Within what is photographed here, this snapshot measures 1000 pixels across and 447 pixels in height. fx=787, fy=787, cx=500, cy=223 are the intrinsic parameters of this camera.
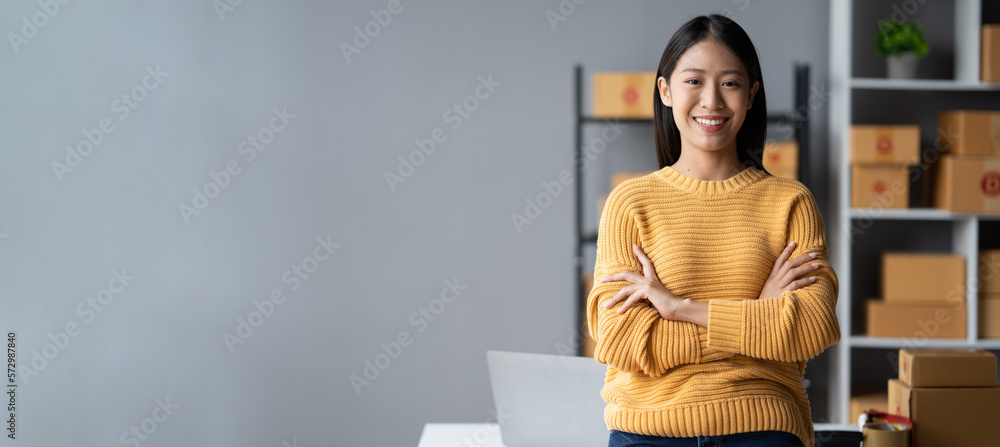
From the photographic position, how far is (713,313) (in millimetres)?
1152

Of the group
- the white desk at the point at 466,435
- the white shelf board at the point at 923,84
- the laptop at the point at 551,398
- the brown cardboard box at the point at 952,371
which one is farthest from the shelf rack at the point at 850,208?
the laptop at the point at 551,398

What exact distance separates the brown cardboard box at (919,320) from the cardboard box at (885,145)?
1.78 ft

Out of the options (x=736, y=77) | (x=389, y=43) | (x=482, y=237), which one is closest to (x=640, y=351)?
(x=736, y=77)

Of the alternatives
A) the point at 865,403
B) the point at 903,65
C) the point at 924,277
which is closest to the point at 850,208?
the point at 924,277

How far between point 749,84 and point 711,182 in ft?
0.54

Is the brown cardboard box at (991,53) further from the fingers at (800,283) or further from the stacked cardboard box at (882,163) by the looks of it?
the fingers at (800,283)

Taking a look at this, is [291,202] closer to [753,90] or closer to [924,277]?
[753,90]

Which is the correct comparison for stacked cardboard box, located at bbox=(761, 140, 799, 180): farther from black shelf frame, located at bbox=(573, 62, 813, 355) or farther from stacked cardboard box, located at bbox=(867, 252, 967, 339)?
stacked cardboard box, located at bbox=(867, 252, 967, 339)

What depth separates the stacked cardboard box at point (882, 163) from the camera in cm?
293

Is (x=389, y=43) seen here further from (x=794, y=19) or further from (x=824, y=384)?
(x=824, y=384)

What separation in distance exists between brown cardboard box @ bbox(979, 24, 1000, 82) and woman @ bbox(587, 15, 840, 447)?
2.18 metres

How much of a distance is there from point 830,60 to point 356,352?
7.44 ft

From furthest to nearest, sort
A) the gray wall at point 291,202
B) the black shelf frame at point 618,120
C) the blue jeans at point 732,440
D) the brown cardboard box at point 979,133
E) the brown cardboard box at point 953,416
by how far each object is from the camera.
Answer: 1. the gray wall at point 291,202
2. the black shelf frame at point 618,120
3. the brown cardboard box at point 979,133
4. the brown cardboard box at point 953,416
5. the blue jeans at point 732,440

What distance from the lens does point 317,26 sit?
3197 millimetres
